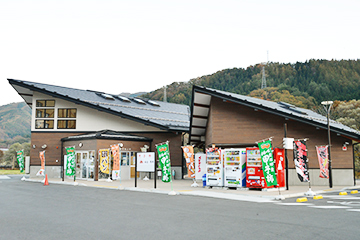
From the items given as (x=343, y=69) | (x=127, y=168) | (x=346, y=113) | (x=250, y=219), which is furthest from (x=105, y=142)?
(x=343, y=69)

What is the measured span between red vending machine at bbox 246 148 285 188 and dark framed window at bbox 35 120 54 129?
19.1 meters

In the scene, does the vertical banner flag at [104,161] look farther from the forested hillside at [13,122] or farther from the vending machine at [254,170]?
the forested hillside at [13,122]

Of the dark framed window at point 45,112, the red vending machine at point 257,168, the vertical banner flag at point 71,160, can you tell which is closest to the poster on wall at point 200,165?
the red vending machine at point 257,168

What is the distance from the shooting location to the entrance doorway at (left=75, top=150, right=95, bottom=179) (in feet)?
78.0

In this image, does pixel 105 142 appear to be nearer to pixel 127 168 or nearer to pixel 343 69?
pixel 127 168

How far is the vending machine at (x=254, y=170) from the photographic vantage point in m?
14.8

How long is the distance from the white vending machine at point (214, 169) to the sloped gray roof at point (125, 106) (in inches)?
376

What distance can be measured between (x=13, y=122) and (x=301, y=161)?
16979 centimetres

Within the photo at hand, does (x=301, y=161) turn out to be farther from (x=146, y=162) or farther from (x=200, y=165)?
(x=146, y=162)

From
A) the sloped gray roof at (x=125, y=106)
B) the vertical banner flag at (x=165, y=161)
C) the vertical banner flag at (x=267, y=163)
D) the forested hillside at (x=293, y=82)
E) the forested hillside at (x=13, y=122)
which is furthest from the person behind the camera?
the forested hillside at (x=13, y=122)

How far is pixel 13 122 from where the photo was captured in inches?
6294

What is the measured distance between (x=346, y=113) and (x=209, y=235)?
148 feet

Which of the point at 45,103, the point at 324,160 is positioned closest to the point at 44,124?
the point at 45,103

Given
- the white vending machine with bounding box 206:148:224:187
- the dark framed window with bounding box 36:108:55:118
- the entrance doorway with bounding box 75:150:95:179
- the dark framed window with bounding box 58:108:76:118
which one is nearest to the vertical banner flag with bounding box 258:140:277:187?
the white vending machine with bounding box 206:148:224:187
